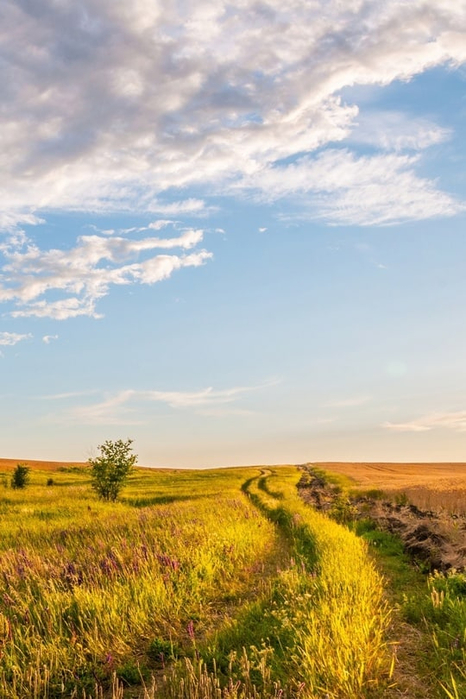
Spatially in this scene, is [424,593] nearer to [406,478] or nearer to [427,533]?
[427,533]

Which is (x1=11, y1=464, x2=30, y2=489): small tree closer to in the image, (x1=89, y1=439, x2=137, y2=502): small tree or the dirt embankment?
(x1=89, y1=439, x2=137, y2=502): small tree

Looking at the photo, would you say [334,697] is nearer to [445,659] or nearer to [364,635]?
[364,635]

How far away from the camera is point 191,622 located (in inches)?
238

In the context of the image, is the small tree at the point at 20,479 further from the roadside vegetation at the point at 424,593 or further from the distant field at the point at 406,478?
the roadside vegetation at the point at 424,593

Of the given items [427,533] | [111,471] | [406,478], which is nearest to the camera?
[427,533]

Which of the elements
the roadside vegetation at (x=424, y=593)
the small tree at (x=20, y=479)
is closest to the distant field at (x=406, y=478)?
the roadside vegetation at (x=424, y=593)

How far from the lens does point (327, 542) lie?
40.4 ft

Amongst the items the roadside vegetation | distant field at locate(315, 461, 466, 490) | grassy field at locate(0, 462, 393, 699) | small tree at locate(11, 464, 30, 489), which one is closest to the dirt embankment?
the roadside vegetation

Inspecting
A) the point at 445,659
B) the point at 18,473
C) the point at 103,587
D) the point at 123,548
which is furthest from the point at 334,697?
the point at 18,473

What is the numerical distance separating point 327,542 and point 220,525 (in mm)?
3369

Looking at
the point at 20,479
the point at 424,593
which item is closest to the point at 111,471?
the point at 20,479

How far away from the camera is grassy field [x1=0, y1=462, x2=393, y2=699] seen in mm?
5207

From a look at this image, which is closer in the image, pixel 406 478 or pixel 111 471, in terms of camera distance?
pixel 111 471

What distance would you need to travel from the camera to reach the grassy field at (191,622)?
521 centimetres
